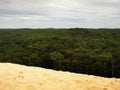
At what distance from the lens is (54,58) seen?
53000 millimetres

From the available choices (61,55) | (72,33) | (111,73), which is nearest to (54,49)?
(61,55)

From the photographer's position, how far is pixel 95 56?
51281mm

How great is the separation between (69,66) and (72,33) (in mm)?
54406

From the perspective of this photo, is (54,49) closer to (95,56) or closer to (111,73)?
(95,56)

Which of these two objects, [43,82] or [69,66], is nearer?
[43,82]

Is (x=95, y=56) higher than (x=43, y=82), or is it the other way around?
(x=43, y=82)

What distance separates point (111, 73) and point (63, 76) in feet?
116

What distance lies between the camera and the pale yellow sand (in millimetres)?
10488

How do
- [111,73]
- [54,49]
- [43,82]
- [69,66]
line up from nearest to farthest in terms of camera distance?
1. [43,82]
2. [111,73]
3. [69,66]
4. [54,49]

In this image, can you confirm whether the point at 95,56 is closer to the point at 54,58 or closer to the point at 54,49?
the point at 54,58

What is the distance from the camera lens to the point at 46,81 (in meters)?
11.2

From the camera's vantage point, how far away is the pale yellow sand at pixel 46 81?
10.5 meters

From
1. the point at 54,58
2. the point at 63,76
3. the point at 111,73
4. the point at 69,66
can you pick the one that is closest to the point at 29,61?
the point at 54,58

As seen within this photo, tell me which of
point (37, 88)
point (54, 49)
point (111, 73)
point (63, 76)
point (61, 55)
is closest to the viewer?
point (37, 88)
